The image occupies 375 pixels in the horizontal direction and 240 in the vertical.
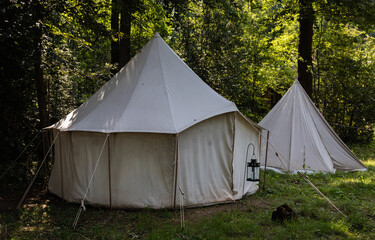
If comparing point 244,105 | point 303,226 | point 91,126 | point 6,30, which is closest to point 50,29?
point 6,30

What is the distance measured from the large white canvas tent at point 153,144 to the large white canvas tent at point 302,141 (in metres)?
2.58

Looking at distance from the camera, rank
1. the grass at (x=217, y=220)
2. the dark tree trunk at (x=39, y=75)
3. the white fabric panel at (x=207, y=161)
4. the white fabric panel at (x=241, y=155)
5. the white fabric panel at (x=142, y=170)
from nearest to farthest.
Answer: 1. the grass at (x=217, y=220)
2. the white fabric panel at (x=142, y=170)
3. the white fabric panel at (x=207, y=161)
4. the white fabric panel at (x=241, y=155)
5. the dark tree trunk at (x=39, y=75)

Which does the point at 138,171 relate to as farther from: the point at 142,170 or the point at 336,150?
the point at 336,150

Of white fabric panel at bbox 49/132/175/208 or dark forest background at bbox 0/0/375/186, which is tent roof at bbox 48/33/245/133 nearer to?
white fabric panel at bbox 49/132/175/208

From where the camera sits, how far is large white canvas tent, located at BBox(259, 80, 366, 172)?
895cm

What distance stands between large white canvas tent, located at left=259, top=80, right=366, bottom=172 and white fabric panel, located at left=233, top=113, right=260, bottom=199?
227cm

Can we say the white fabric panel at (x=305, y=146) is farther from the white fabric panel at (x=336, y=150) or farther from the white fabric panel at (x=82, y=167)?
the white fabric panel at (x=82, y=167)

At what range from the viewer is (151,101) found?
616cm

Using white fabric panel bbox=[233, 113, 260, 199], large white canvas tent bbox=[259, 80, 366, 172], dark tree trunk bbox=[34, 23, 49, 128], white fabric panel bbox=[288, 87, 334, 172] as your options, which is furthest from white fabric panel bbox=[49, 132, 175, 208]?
white fabric panel bbox=[288, 87, 334, 172]

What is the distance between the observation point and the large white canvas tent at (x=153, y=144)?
5.74 m

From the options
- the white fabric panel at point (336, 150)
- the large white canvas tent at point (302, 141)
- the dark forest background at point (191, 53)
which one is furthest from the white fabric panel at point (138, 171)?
the white fabric panel at point (336, 150)

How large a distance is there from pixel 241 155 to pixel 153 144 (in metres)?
1.87

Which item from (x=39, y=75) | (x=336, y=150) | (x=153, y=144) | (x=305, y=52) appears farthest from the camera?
(x=305, y=52)

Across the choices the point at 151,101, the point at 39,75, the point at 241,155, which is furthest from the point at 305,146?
the point at 39,75
